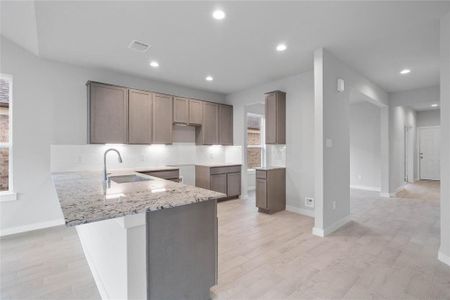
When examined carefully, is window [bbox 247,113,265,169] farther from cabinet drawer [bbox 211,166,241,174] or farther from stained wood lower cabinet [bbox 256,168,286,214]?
stained wood lower cabinet [bbox 256,168,286,214]

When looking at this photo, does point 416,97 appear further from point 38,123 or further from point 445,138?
point 38,123

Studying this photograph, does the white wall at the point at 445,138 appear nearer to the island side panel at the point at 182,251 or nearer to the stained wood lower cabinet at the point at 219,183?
the island side panel at the point at 182,251

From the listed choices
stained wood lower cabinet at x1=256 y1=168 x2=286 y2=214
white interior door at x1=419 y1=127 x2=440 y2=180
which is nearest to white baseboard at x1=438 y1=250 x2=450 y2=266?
stained wood lower cabinet at x1=256 y1=168 x2=286 y2=214

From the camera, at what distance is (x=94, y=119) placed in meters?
3.76

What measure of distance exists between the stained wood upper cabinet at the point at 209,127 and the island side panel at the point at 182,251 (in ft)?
11.7

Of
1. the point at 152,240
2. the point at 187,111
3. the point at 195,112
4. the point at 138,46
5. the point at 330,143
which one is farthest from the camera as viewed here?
the point at 195,112

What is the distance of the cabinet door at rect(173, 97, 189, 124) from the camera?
15.7ft

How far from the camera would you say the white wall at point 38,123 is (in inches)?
134

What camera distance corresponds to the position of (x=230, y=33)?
2.81 m

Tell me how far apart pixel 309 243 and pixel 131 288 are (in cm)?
237

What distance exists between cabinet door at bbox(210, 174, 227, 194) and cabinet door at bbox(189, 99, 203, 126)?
51.5 inches

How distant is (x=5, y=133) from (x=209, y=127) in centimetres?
359

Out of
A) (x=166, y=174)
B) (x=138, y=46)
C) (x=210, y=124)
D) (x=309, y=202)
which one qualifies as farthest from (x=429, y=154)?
(x=138, y=46)

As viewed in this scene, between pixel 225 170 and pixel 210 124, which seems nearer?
pixel 225 170
